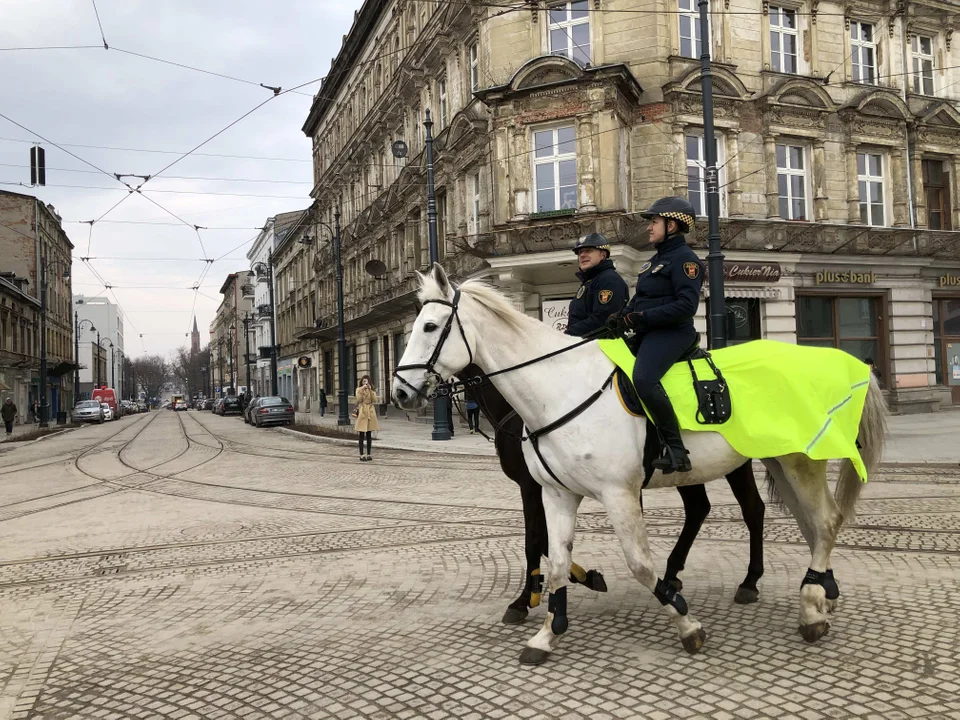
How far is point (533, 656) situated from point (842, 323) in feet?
76.8

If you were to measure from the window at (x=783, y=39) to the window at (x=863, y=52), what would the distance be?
2.28m

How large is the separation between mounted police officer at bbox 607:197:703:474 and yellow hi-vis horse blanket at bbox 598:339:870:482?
0.11 m

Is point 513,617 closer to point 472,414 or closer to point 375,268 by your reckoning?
point 472,414

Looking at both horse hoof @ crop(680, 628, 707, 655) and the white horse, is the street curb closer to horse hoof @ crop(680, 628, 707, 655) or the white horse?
the white horse

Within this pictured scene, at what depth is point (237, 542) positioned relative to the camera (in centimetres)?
776

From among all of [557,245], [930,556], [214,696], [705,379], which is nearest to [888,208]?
[557,245]

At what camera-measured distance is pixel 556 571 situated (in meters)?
4.18

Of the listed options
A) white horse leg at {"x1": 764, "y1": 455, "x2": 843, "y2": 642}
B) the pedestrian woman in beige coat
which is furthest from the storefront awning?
white horse leg at {"x1": 764, "y1": 455, "x2": 843, "y2": 642}

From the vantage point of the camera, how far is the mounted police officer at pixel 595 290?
4.92m

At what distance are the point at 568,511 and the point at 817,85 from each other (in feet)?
76.2

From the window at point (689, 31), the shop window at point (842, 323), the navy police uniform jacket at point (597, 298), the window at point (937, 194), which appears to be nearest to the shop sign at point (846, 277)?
the shop window at point (842, 323)

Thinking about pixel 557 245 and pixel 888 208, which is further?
pixel 888 208

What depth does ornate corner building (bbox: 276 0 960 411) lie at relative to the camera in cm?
2070

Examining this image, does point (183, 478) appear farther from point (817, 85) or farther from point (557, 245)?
point (817, 85)
